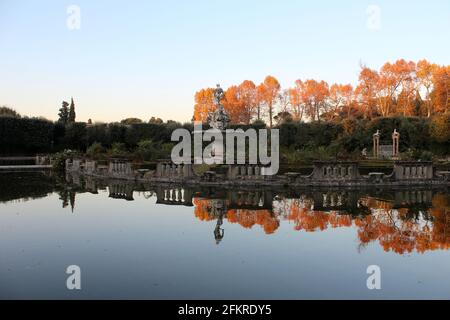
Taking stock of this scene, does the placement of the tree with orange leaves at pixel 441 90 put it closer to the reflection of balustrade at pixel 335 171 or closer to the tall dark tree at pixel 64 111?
the reflection of balustrade at pixel 335 171

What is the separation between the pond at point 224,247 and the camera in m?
5.66

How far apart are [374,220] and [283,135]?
28392 mm

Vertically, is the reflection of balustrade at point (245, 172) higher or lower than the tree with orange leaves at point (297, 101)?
lower

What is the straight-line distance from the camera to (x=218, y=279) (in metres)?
5.96

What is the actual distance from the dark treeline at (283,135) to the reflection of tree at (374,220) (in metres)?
18.5

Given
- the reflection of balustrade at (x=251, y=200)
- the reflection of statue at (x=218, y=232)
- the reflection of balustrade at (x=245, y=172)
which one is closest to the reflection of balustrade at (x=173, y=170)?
the reflection of balustrade at (x=245, y=172)

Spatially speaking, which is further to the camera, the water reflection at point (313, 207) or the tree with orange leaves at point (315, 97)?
the tree with orange leaves at point (315, 97)

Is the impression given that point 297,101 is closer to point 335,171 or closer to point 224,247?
point 335,171

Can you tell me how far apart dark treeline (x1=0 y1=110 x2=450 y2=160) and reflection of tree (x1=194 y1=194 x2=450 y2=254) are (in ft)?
60.7

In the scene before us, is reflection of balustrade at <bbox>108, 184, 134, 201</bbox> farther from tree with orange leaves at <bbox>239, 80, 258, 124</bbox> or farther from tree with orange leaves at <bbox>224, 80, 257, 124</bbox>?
tree with orange leaves at <bbox>239, 80, 258, 124</bbox>

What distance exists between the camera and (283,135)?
126 feet

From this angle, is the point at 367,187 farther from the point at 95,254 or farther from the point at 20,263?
the point at 20,263

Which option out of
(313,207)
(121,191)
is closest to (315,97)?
(121,191)
